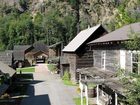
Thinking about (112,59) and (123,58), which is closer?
(123,58)

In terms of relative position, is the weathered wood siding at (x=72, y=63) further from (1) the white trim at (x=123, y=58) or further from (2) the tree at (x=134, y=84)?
(2) the tree at (x=134, y=84)

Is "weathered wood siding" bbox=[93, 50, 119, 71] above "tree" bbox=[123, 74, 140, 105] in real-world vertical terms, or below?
above

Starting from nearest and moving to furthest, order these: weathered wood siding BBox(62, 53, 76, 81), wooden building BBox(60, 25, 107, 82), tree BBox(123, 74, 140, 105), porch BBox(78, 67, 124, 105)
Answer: tree BBox(123, 74, 140, 105)
porch BBox(78, 67, 124, 105)
wooden building BBox(60, 25, 107, 82)
weathered wood siding BBox(62, 53, 76, 81)

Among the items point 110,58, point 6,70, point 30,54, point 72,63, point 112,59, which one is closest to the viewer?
point 112,59

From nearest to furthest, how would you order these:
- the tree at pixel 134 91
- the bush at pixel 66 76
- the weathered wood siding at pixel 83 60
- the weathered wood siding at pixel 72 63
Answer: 1. the tree at pixel 134 91
2. the weathered wood siding at pixel 83 60
3. the weathered wood siding at pixel 72 63
4. the bush at pixel 66 76

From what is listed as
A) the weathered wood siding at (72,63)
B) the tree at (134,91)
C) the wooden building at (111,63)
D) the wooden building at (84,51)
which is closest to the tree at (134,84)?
the tree at (134,91)

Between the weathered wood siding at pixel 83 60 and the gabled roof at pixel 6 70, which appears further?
the weathered wood siding at pixel 83 60

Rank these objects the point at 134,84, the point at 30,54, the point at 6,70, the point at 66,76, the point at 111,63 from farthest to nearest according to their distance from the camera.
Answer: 1. the point at 30,54
2. the point at 66,76
3. the point at 6,70
4. the point at 111,63
5. the point at 134,84

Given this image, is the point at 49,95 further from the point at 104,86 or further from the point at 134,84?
the point at 134,84

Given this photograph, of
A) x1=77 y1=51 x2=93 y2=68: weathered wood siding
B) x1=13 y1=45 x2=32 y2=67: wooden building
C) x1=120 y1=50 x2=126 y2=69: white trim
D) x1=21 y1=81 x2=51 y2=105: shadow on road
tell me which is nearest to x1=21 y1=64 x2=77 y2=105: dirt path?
x1=21 y1=81 x2=51 y2=105: shadow on road

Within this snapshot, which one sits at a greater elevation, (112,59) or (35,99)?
(112,59)

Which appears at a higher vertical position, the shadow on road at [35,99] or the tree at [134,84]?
the tree at [134,84]

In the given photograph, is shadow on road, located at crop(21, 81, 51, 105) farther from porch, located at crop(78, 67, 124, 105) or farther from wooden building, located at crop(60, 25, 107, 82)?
wooden building, located at crop(60, 25, 107, 82)

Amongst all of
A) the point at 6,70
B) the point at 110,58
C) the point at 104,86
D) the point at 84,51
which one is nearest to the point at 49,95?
the point at 6,70
